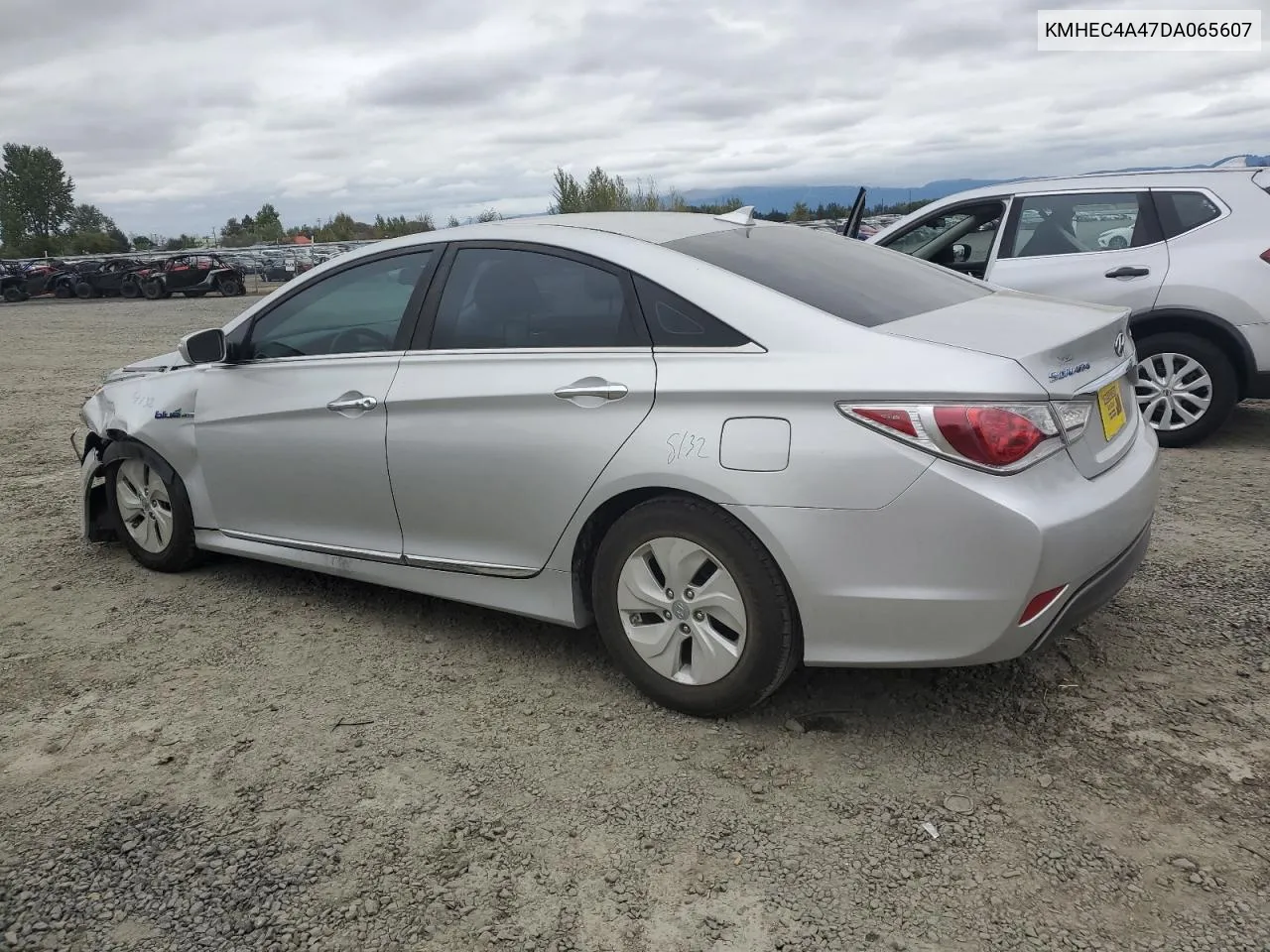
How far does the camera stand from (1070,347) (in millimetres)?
2838

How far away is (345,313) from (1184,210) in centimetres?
521

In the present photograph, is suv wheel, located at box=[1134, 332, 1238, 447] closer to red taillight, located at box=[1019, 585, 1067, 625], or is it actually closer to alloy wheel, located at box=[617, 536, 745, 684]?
red taillight, located at box=[1019, 585, 1067, 625]

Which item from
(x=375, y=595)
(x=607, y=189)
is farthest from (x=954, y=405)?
(x=607, y=189)

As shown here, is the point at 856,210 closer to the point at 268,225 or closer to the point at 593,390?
the point at 593,390

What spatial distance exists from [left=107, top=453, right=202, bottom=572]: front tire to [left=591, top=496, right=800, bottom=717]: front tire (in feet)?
7.43

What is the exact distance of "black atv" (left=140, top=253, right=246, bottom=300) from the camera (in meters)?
31.1

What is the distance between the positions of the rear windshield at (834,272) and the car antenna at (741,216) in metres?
0.11

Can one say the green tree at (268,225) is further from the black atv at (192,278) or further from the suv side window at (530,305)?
the suv side window at (530,305)

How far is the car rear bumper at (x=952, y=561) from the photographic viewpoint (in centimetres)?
258

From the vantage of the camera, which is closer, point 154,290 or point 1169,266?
point 1169,266

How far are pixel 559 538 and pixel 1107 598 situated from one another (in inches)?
64.5

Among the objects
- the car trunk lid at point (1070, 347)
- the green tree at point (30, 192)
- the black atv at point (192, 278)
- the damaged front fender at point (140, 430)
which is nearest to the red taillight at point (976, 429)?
the car trunk lid at point (1070, 347)

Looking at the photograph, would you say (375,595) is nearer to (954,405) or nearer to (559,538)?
(559,538)

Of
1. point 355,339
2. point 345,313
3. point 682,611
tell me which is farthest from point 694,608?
point 345,313
